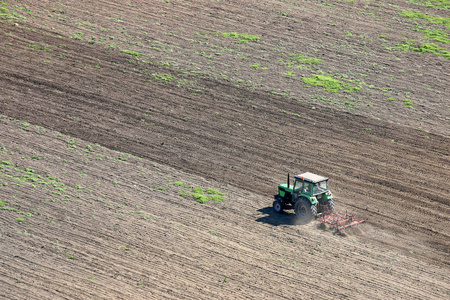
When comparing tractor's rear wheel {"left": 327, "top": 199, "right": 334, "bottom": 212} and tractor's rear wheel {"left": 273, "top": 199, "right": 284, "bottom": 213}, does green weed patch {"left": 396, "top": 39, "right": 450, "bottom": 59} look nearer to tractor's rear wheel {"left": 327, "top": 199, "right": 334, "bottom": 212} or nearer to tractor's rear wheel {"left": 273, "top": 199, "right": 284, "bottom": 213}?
tractor's rear wheel {"left": 327, "top": 199, "right": 334, "bottom": 212}

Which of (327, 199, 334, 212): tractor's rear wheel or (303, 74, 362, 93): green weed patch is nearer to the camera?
(327, 199, 334, 212): tractor's rear wheel

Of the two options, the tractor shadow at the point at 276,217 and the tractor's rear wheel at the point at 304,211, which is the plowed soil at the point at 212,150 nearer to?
the tractor shadow at the point at 276,217

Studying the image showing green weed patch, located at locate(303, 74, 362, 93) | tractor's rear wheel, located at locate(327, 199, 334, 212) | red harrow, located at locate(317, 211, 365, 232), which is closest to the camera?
red harrow, located at locate(317, 211, 365, 232)

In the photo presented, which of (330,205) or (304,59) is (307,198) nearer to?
(330,205)

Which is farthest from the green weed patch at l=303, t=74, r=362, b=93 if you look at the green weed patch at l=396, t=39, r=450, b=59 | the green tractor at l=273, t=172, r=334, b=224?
the green tractor at l=273, t=172, r=334, b=224

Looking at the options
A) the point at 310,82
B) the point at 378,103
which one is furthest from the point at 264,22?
the point at 378,103

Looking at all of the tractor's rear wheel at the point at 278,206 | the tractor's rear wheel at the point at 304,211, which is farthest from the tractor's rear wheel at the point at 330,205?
the tractor's rear wheel at the point at 278,206

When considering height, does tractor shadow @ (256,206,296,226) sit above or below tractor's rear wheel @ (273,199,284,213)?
below
